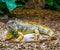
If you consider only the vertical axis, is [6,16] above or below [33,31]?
below

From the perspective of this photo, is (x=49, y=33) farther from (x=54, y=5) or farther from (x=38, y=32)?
(x=54, y=5)

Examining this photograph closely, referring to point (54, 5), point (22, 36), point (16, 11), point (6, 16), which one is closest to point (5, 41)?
point (22, 36)

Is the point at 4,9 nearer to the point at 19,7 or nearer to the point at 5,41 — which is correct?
the point at 19,7

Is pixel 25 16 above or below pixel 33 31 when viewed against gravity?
below

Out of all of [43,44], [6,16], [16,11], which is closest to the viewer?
[43,44]

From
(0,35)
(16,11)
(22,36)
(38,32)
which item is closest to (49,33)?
(38,32)

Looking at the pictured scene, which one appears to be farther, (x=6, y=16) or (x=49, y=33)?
(x=6, y=16)

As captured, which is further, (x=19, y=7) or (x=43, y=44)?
(x=19, y=7)

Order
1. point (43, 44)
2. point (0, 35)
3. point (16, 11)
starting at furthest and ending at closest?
point (16, 11) → point (0, 35) → point (43, 44)

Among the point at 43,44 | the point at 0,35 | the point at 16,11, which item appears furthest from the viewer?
the point at 16,11

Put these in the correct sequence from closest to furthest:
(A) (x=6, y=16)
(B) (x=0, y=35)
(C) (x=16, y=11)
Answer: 1. (B) (x=0, y=35)
2. (A) (x=6, y=16)
3. (C) (x=16, y=11)
